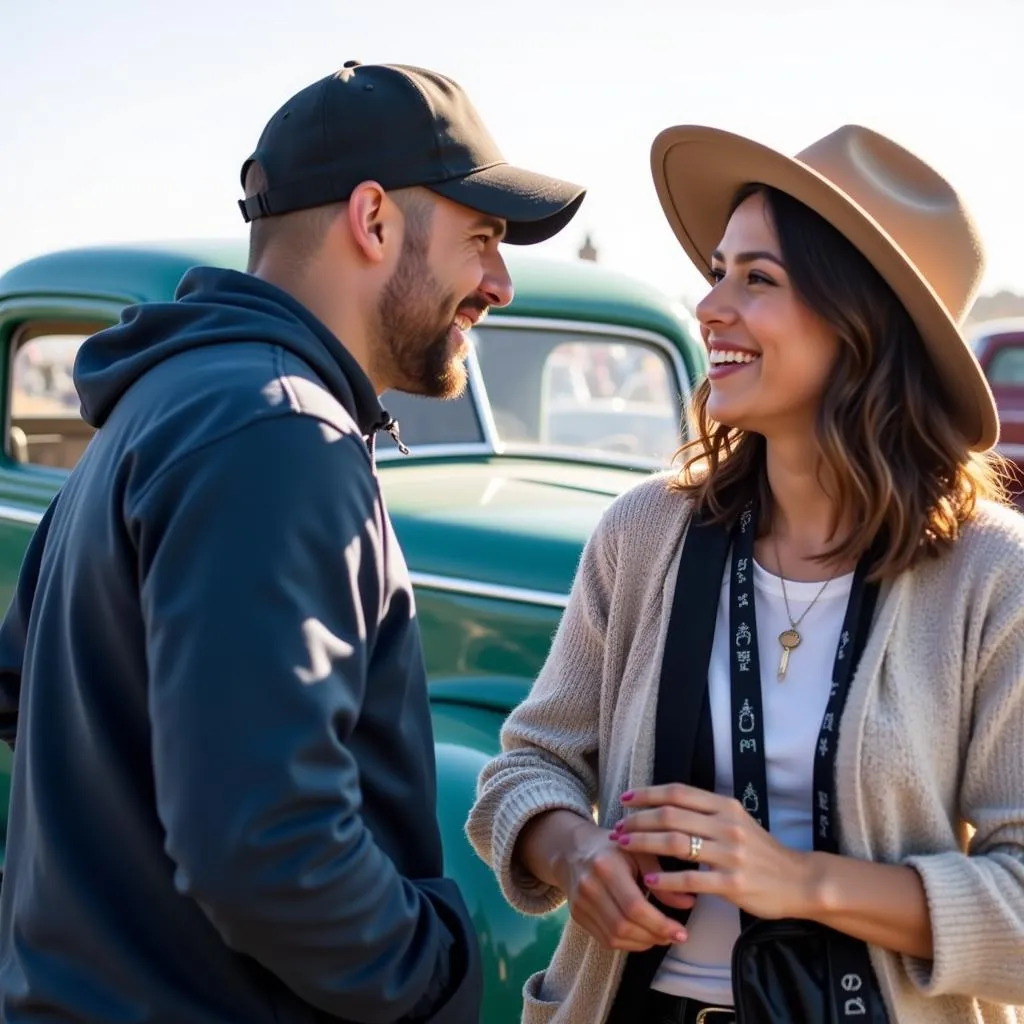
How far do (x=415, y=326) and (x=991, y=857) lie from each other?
102cm

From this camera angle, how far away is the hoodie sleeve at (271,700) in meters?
1.36

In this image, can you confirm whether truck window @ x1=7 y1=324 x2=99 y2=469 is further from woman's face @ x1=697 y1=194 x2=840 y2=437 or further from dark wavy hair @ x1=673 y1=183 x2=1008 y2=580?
dark wavy hair @ x1=673 y1=183 x2=1008 y2=580

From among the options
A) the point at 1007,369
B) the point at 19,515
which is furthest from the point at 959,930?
the point at 1007,369

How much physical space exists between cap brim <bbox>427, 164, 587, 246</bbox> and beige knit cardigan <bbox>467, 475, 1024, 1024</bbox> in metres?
0.53

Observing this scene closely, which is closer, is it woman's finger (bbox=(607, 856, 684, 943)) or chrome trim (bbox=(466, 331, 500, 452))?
woman's finger (bbox=(607, 856, 684, 943))

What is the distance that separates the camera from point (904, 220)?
A: 6.98 feet

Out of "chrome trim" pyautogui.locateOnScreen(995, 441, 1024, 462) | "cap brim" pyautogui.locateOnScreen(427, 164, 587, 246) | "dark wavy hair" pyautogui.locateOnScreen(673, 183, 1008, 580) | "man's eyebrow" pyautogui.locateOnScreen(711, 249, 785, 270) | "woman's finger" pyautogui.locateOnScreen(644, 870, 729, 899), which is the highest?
"cap brim" pyautogui.locateOnScreen(427, 164, 587, 246)

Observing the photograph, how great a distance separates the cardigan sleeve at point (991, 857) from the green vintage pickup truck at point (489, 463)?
1054 mm

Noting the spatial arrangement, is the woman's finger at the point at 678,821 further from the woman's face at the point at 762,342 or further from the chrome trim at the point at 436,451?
the chrome trim at the point at 436,451

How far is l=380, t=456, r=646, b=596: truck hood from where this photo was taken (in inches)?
143

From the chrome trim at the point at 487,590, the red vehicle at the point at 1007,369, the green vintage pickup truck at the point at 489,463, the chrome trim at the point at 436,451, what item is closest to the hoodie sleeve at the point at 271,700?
the green vintage pickup truck at the point at 489,463

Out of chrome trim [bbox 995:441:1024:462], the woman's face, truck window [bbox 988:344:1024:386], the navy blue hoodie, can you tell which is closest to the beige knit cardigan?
the woman's face

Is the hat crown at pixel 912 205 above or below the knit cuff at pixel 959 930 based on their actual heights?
above

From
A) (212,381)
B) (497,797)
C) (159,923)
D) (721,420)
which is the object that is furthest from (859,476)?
(159,923)
